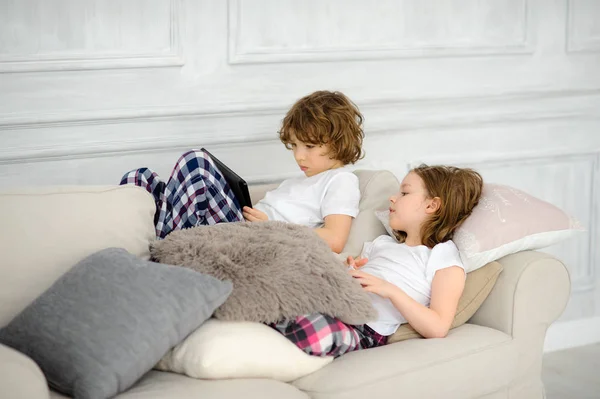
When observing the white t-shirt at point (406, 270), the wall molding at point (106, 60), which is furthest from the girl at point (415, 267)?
the wall molding at point (106, 60)

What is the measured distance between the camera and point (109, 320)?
5.74 feet

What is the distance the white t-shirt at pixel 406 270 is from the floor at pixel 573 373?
3.29 ft

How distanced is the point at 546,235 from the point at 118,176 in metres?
1.35

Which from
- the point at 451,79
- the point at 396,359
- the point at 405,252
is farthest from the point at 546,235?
the point at 451,79

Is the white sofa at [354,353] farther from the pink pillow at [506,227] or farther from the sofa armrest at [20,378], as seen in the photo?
the sofa armrest at [20,378]

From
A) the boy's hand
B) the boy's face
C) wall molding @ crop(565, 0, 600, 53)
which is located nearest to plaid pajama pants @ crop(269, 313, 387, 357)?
the boy's hand

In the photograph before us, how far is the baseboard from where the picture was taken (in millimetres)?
3561

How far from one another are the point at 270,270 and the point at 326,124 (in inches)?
28.5

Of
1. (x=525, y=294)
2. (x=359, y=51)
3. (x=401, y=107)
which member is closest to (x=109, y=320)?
(x=525, y=294)

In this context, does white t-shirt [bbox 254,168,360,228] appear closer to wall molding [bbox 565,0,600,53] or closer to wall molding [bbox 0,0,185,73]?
wall molding [bbox 0,0,185,73]

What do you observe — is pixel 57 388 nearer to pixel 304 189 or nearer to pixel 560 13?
pixel 304 189

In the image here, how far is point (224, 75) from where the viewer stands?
2.84 meters

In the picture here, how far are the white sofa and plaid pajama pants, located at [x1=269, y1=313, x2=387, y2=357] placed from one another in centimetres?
4

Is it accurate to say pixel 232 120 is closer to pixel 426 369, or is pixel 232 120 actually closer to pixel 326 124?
pixel 326 124
